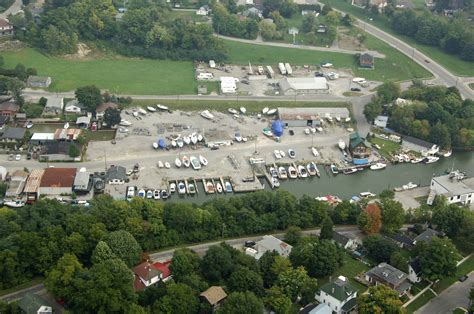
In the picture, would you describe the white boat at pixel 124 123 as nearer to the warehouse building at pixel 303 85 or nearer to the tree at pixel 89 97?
the tree at pixel 89 97

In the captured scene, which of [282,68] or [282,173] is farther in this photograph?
[282,68]

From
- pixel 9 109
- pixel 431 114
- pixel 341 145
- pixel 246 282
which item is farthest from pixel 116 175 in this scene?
pixel 431 114

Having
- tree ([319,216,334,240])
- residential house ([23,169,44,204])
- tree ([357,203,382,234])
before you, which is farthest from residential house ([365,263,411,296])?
residential house ([23,169,44,204])

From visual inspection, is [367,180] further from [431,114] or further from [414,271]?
[414,271]

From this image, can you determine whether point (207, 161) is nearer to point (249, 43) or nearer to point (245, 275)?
point (245, 275)

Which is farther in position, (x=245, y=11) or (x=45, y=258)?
(x=245, y=11)

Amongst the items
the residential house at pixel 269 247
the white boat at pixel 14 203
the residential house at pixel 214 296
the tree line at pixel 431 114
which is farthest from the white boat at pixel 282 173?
the white boat at pixel 14 203

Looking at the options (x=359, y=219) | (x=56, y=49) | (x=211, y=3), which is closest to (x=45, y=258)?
(x=359, y=219)

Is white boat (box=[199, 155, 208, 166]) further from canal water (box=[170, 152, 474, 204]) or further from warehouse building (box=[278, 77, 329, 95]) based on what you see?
warehouse building (box=[278, 77, 329, 95])
